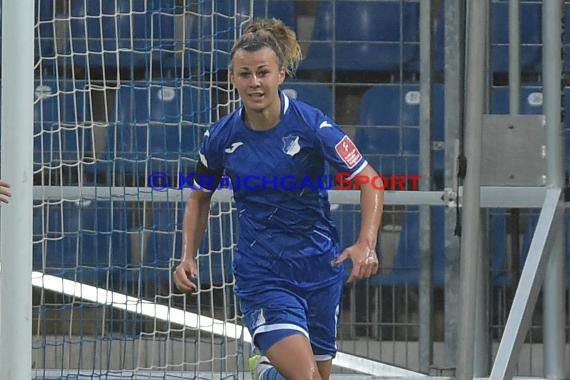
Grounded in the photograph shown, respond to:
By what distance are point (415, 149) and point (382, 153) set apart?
0.19 meters

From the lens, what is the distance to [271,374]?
5645mm

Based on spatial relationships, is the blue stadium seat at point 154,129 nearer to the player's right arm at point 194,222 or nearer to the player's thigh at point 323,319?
the player's right arm at point 194,222

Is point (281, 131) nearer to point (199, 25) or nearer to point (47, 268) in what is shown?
point (199, 25)

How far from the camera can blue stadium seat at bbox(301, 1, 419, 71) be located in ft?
25.0

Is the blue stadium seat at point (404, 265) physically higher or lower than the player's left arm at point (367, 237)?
lower

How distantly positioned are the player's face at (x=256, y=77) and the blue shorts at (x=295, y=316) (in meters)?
0.75

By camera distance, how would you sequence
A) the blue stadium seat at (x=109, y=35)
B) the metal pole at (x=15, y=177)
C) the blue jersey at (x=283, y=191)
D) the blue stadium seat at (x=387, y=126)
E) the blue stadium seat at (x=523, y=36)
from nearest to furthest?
1. the blue jersey at (x=283, y=191)
2. the metal pole at (x=15, y=177)
3. the blue stadium seat at (x=109, y=35)
4. the blue stadium seat at (x=387, y=126)
5. the blue stadium seat at (x=523, y=36)

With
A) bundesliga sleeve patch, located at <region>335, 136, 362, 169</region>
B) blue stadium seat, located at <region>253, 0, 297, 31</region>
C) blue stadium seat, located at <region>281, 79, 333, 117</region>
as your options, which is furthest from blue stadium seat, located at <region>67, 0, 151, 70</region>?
bundesliga sleeve patch, located at <region>335, 136, 362, 169</region>

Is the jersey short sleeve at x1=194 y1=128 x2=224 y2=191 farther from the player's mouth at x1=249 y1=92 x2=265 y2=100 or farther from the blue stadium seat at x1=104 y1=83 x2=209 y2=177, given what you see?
the blue stadium seat at x1=104 y1=83 x2=209 y2=177

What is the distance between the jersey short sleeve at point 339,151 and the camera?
17.5ft

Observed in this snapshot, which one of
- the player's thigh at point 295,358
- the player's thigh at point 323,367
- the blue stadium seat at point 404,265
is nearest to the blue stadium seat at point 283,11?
the blue stadium seat at point 404,265

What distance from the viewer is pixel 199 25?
23.9 feet

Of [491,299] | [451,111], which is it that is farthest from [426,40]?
[491,299]

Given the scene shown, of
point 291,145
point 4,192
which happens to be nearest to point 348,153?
point 291,145
